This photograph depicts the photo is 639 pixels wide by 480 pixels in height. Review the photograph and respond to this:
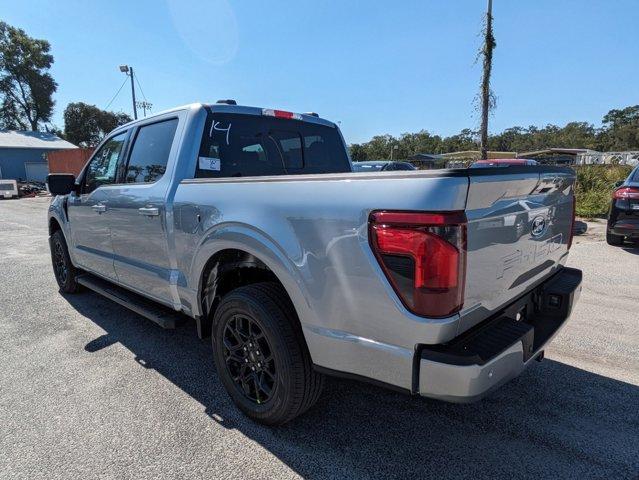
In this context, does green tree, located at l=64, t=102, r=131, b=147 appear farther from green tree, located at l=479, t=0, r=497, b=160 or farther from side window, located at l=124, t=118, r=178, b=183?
side window, located at l=124, t=118, r=178, b=183

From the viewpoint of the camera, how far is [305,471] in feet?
6.94

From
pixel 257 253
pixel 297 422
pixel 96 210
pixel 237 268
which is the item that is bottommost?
pixel 297 422

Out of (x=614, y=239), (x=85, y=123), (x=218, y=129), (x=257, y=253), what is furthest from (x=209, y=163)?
(x=85, y=123)

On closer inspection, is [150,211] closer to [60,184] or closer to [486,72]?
[60,184]

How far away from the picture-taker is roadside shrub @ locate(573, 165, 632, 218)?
11595 millimetres

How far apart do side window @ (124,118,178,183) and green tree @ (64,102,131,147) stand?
51509 millimetres

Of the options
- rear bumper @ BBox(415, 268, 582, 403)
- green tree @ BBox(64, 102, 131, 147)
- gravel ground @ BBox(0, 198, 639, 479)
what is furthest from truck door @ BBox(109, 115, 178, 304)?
green tree @ BBox(64, 102, 131, 147)

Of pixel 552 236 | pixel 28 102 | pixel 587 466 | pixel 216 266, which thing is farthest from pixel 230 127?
pixel 28 102

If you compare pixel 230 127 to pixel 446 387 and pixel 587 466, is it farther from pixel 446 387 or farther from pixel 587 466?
pixel 587 466

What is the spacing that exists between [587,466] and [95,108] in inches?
2281

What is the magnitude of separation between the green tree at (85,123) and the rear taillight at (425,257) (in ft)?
178

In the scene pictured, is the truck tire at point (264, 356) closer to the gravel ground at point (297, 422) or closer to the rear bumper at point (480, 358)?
the gravel ground at point (297, 422)

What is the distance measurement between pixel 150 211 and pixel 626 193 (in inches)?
301

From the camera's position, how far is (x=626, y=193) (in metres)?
7.02
